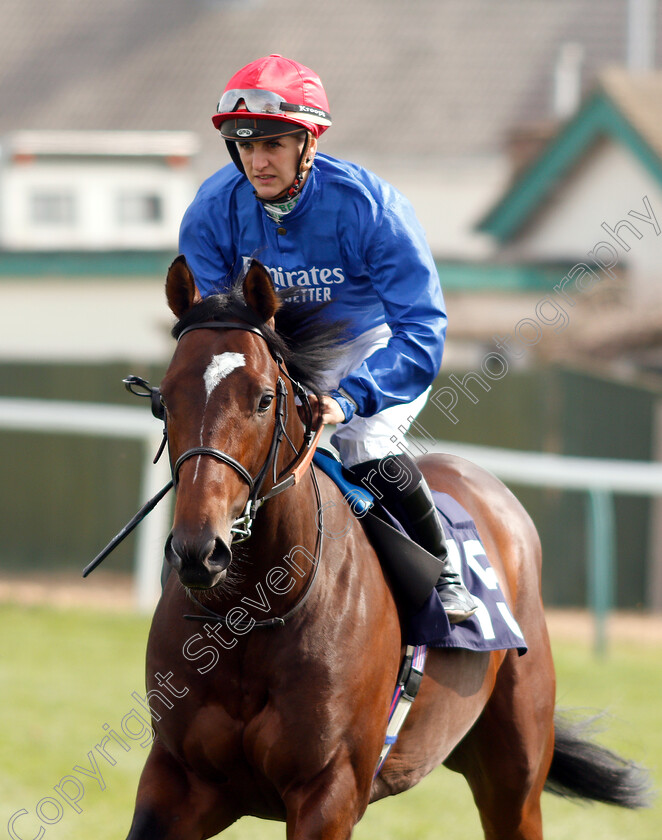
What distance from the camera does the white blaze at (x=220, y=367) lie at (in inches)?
87.4

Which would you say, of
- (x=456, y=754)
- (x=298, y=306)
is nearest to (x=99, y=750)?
(x=456, y=754)

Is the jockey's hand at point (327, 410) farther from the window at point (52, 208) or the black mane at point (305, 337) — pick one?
the window at point (52, 208)

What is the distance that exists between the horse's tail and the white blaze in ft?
6.86

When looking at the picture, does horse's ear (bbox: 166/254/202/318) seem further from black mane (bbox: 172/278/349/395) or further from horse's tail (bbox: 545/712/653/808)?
horse's tail (bbox: 545/712/653/808)

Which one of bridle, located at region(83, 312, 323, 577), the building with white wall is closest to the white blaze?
bridle, located at region(83, 312, 323, 577)

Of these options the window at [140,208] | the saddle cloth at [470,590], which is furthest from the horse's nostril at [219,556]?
the window at [140,208]

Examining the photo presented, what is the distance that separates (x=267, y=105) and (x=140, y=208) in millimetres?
15536

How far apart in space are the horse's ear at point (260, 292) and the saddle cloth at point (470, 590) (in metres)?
0.57

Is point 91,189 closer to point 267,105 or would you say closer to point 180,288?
point 267,105

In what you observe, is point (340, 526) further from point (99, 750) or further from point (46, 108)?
point (46, 108)

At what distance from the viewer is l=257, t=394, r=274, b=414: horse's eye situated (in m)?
2.28

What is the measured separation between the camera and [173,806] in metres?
2.56

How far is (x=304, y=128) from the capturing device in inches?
106

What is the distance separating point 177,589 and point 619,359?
934cm
